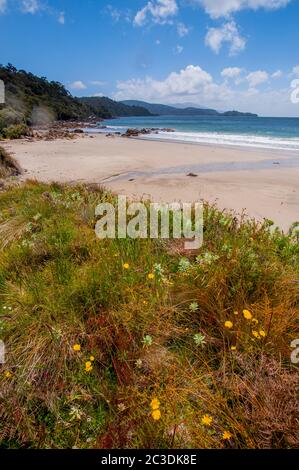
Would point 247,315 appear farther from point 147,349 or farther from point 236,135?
point 236,135

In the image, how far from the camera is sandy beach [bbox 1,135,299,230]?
6.50 metres

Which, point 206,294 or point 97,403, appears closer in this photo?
point 97,403

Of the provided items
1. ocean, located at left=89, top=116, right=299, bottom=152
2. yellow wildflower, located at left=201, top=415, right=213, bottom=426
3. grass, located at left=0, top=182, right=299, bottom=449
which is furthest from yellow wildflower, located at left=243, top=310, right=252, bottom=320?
ocean, located at left=89, top=116, right=299, bottom=152

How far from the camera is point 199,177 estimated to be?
9.38 metres

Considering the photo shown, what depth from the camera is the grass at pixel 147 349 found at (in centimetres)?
162

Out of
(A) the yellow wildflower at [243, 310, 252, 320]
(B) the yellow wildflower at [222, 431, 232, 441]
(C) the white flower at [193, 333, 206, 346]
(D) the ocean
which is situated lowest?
(B) the yellow wildflower at [222, 431, 232, 441]

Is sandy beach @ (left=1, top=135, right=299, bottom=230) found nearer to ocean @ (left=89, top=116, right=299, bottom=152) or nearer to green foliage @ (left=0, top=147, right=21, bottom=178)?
green foliage @ (left=0, top=147, right=21, bottom=178)

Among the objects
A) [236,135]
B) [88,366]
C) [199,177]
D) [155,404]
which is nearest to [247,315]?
[155,404]

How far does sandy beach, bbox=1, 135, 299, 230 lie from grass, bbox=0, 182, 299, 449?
3251mm
